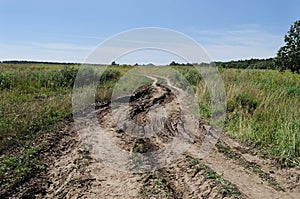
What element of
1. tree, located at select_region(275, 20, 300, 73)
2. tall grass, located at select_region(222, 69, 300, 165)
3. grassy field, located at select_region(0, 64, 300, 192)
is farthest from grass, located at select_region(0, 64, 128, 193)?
tree, located at select_region(275, 20, 300, 73)

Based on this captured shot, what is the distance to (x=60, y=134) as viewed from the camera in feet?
18.2

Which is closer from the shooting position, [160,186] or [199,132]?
[160,186]

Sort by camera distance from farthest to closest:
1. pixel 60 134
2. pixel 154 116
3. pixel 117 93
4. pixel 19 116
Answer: pixel 117 93 < pixel 154 116 < pixel 19 116 < pixel 60 134

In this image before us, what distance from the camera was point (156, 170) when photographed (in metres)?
3.91

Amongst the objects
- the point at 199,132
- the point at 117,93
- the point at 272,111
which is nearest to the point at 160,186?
the point at 199,132

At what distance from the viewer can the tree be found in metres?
25.4

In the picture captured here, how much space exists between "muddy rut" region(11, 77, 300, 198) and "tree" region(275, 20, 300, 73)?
22.7 m

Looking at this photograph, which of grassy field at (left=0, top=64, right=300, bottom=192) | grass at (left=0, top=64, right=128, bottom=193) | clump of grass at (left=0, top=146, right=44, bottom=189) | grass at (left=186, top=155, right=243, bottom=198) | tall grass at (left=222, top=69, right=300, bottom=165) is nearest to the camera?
grass at (left=186, top=155, right=243, bottom=198)

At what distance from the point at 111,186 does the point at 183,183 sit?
0.91 metres

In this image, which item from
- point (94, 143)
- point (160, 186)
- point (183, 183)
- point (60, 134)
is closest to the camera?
point (160, 186)

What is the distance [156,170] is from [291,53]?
1029 inches

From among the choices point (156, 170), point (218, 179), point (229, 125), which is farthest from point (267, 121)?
point (156, 170)

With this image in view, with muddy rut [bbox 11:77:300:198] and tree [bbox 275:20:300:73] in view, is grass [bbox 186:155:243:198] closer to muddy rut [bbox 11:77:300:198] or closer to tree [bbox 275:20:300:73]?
muddy rut [bbox 11:77:300:198]

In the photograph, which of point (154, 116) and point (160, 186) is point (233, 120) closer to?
point (154, 116)
